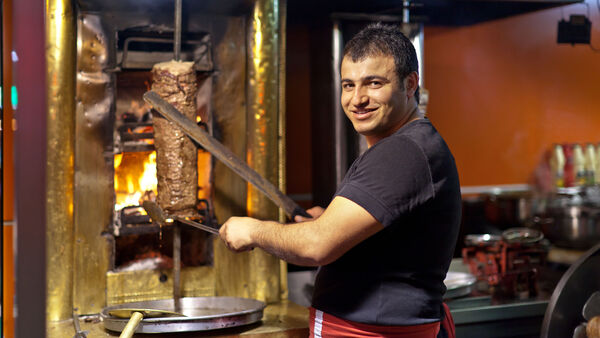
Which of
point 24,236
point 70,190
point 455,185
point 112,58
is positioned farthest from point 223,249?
point 24,236

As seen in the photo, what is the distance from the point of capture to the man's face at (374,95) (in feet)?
5.29

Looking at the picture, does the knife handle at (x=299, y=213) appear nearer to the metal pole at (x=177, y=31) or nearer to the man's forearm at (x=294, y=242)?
the man's forearm at (x=294, y=242)

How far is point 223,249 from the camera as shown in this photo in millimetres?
2496

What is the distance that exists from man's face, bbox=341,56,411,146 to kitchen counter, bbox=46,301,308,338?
0.85 meters

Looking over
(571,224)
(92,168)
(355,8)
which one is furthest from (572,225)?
(92,168)

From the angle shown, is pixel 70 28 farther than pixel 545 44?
No

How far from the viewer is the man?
4.85ft

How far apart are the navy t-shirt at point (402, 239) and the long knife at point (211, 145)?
51cm

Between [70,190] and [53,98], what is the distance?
33 cm

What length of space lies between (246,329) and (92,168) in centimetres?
82

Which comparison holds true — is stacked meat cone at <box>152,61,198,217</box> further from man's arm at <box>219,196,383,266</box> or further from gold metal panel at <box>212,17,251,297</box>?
man's arm at <box>219,196,383,266</box>

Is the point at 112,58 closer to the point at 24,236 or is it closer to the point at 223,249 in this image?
the point at 223,249

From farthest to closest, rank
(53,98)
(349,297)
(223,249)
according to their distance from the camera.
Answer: (223,249) → (53,98) → (349,297)

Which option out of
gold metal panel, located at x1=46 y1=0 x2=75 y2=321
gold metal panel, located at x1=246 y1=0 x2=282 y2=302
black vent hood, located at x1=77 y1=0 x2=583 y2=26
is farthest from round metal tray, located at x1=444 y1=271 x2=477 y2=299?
gold metal panel, located at x1=46 y1=0 x2=75 y2=321
